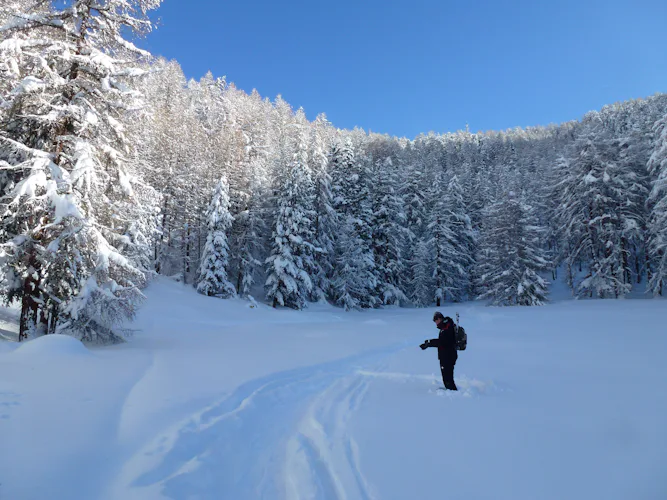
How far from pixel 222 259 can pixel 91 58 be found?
852 inches

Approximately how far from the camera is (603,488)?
3.48m

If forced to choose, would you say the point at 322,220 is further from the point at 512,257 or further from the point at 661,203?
the point at 661,203

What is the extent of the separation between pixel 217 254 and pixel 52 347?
22800 mm

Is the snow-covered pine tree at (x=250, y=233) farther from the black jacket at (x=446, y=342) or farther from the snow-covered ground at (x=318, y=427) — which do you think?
the black jacket at (x=446, y=342)

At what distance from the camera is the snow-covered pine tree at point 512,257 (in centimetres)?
3189

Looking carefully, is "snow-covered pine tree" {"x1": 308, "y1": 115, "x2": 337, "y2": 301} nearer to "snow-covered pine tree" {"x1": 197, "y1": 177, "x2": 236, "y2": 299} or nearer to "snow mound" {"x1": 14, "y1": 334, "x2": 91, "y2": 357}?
"snow-covered pine tree" {"x1": 197, "y1": 177, "x2": 236, "y2": 299}

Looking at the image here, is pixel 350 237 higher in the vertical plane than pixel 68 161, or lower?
higher

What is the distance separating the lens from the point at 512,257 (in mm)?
32969

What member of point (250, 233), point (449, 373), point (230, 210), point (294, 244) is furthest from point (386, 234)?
point (449, 373)

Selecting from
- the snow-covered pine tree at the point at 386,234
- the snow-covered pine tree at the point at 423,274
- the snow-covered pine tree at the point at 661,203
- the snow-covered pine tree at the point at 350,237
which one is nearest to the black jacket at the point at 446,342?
the snow-covered pine tree at the point at 661,203

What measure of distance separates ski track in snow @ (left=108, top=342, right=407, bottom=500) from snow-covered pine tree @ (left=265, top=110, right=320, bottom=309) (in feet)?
76.4

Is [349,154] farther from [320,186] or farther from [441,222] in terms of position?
[441,222]

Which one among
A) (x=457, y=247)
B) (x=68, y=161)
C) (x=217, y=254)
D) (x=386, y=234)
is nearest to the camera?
(x=68, y=161)

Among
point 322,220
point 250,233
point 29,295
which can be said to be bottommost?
point 29,295
